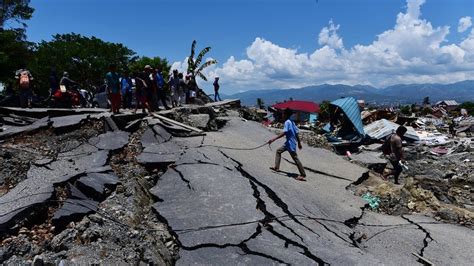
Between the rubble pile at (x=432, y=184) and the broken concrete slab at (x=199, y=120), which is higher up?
the broken concrete slab at (x=199, y=120)

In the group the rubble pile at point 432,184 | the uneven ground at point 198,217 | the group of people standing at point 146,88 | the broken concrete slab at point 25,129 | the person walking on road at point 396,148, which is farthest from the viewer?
the group of people standing at point 146,88

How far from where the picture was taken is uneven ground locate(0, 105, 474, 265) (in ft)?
13.2

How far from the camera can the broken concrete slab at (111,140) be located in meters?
7.80

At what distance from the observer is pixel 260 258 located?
4.03 m

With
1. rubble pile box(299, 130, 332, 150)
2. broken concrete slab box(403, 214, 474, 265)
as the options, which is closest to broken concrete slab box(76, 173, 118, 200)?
broken concrete slab box(403, 214, 474, 265)

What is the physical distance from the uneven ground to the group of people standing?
1.68m

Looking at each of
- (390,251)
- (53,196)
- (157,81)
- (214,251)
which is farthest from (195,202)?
(157,81)

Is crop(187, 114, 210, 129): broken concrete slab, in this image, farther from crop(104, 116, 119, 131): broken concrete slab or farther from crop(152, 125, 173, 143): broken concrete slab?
crop(104, 116, 119, 131): broken concrete slab

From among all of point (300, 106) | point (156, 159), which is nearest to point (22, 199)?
point (156, 159)

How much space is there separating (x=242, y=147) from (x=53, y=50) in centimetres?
2542

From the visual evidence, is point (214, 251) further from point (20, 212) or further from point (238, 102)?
point (238, 102)

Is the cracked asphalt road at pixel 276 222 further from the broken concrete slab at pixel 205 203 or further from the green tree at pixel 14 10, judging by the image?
the green tree at pixel 14 10

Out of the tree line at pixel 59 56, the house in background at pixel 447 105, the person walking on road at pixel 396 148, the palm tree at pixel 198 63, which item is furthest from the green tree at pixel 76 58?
the house in background at pixel 447 105

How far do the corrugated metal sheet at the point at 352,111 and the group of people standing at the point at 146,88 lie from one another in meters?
6.50
